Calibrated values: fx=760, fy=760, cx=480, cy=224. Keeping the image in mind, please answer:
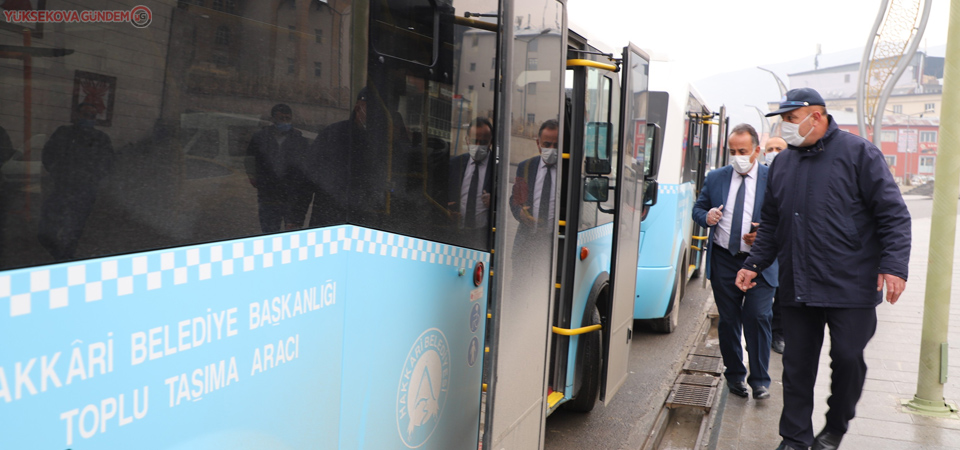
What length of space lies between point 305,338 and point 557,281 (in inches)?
103

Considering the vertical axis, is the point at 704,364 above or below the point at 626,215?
below

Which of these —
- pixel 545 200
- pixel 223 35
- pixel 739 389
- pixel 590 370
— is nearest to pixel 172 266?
pixel 223 35

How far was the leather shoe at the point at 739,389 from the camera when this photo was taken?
5648mm

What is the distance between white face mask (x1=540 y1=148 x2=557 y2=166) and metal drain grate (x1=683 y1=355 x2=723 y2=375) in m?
3.72

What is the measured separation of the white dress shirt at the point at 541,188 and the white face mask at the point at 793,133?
1466 millimetres

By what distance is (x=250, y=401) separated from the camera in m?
1.92

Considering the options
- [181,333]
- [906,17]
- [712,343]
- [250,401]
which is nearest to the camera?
[181,333]

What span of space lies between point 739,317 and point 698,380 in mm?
899

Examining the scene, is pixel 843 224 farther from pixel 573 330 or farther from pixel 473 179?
pixel 473 179

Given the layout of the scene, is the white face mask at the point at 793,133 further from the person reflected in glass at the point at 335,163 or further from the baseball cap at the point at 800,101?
the person reflected in glass at the point at 335,163

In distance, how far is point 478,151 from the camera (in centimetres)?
299

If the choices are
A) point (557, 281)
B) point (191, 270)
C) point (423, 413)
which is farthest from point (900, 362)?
point (191, 270)

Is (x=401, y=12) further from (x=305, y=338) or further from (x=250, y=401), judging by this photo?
(x=250, y=401)

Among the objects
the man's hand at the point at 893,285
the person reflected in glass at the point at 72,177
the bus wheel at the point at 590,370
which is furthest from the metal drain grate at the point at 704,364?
the person reflected in glass at the point at 72,177
